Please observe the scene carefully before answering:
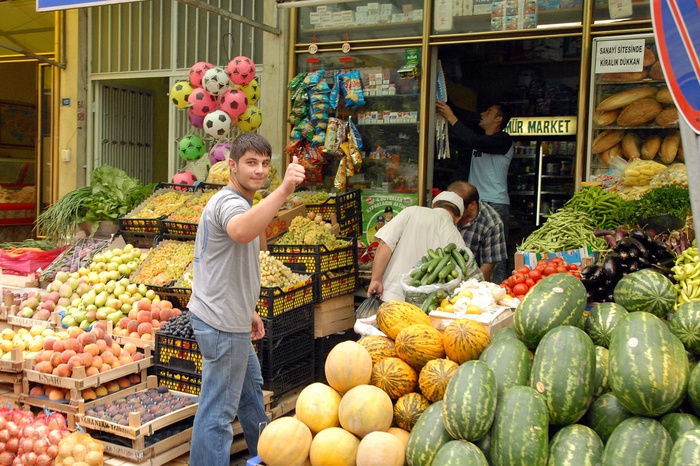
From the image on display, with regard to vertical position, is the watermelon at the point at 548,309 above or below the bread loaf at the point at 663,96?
below

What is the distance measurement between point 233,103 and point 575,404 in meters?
5.49

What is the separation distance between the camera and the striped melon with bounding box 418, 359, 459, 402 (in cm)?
301

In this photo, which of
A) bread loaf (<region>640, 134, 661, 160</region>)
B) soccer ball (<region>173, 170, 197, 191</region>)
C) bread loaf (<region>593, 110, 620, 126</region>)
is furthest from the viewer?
soccer ball (<region>173, 170, 197, 191</region>)

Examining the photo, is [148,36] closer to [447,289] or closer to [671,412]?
[447,289]

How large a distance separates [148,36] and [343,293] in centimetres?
523

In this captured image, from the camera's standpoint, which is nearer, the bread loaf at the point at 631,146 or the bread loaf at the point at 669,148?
the bread loaf at the point at 669,148

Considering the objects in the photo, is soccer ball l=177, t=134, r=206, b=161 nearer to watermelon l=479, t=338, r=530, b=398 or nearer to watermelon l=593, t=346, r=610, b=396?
watermelon l=479, t=338, r=530, b=398

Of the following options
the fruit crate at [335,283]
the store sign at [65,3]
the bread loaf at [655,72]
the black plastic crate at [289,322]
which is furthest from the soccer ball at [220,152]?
the bread loaf at [655,72]

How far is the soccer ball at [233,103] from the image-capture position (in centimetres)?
723

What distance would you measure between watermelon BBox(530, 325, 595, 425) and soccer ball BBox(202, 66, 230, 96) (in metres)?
5.50

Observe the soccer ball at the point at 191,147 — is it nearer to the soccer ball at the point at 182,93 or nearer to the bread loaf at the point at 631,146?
the soccer ball at the point at 182,93

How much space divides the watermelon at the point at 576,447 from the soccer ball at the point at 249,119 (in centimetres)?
568

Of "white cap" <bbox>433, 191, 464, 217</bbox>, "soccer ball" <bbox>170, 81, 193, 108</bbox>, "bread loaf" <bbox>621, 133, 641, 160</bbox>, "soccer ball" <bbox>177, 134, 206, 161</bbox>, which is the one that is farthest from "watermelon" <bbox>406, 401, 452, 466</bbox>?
"soccer ball" <bbox>170, 81, 193, 108</bbox>

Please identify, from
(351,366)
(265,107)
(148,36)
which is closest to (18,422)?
(351,366)
